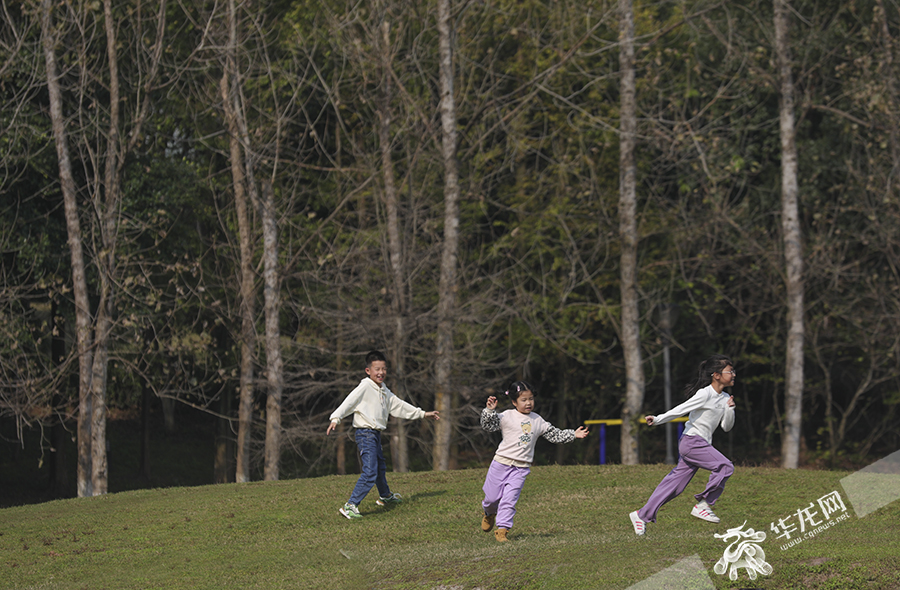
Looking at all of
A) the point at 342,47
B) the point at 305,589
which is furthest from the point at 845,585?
the point at 342,47

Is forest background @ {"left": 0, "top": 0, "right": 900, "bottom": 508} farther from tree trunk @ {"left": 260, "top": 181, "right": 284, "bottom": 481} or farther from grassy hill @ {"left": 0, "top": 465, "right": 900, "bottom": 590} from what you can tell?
grassy hill @ {"left": 0, "top": 465, "right": 900, "bottom": 590}

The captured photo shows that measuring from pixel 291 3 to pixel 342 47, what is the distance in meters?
4.87

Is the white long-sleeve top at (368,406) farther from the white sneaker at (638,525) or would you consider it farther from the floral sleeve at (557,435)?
the white sneaker at (638,525)

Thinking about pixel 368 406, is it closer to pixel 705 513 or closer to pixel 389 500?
pixel 389 500

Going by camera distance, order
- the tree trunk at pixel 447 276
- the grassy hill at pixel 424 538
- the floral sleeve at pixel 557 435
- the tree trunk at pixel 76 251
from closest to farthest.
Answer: the grassy hill at pixel 424 538 < the floral sleeve at pixel 557 435 < the tree trunk at pixel 76 251 < the tree trunk at pixel 447 276

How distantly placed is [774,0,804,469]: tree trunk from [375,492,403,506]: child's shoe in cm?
1217

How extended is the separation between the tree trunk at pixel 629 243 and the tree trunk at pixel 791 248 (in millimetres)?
3863

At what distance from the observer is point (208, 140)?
2434 centimetres

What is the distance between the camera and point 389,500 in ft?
40.2

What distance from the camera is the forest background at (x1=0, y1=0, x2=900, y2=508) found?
20.2 m

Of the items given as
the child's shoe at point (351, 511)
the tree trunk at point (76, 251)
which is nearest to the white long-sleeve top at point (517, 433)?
the child's shoe at point (351, 511)

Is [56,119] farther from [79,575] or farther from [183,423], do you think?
[183,423]

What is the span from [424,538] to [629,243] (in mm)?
10968

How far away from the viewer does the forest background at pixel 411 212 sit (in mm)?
20250
